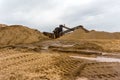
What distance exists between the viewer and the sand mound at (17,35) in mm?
27234

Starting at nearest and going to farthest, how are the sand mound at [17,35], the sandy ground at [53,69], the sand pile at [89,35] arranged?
the sandy ground at [53,69], the sand mound at [17,35], the sand pile at [89,35]

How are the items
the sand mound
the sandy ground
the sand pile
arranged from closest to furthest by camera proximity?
the sandy ground < the sand mound < the sand pile

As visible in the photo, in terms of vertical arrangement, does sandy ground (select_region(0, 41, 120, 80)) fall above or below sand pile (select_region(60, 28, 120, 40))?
below

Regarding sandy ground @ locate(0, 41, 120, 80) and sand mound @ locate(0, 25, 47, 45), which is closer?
sandy ground @ locate(0, 41, 120, 80)

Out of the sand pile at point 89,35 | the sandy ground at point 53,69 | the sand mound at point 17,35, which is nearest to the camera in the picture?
the sandy ground at point 53,69

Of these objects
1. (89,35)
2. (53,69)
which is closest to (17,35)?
(89,35)

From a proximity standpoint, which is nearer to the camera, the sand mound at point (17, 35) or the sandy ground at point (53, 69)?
the sandy ground at point (53, 69)

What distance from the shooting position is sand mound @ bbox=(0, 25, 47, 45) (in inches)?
1072

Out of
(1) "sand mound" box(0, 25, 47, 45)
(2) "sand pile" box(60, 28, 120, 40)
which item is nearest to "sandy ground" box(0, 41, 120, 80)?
(1) "sand mound" box(0, 25, 47, 45)

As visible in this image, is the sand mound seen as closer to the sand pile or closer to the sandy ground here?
the sand pile

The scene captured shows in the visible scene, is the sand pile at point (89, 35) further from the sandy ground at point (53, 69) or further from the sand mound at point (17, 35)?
the sandy ground at point (53, 69)

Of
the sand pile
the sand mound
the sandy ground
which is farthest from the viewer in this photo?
the sand pile

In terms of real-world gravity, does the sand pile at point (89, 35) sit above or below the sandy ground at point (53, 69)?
above

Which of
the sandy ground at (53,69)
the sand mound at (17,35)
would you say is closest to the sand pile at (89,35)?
the sand mound at (17,35)
